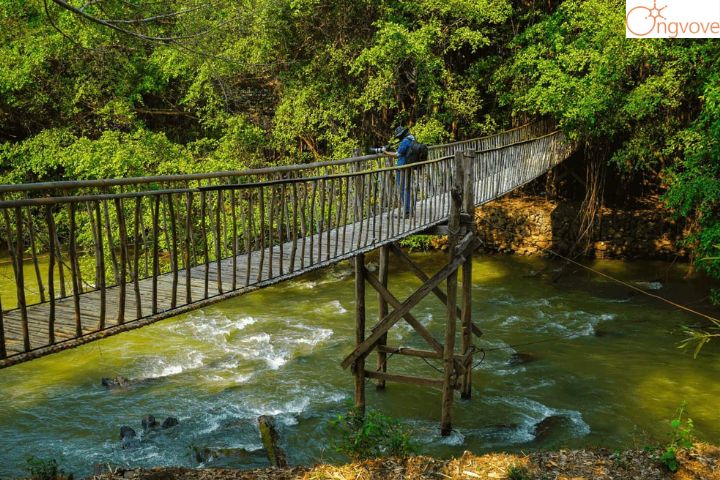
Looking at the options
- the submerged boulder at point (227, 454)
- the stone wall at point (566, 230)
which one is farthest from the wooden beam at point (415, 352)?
the stone wall at point (566, 230)

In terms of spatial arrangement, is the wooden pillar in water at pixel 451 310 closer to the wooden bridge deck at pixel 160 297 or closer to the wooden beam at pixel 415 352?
the wooden beam at pixel 415 352

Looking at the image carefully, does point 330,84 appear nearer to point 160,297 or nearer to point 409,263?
point 409,263

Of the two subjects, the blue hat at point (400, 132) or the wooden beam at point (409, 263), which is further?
the wooden beam at point (409, 263)

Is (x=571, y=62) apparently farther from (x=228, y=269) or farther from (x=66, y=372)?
(x=66, y=372)

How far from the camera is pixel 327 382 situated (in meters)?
10.8

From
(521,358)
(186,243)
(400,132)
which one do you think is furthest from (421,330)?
(186,243)

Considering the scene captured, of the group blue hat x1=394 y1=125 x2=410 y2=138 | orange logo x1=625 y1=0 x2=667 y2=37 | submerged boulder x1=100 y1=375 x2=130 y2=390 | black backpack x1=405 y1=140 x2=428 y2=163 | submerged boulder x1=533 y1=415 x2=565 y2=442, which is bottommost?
submerged boulder x1=533 y1=415 x2=565 y2=442

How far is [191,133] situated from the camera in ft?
69.2

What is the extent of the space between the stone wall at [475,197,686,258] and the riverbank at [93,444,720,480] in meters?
12.2

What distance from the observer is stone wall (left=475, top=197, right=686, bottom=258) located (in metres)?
→ 18.0

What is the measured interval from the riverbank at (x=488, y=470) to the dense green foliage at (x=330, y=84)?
30.9 feet

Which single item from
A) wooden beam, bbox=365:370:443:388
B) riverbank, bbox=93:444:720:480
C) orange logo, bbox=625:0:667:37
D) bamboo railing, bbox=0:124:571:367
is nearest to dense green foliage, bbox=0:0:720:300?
orange logo, bbox=625:0:667:37

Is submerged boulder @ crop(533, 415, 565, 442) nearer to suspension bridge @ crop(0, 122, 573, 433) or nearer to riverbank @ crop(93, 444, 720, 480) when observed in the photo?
suspension bridge @ crop(0, 122, 573, 433)

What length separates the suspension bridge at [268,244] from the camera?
498 cm
